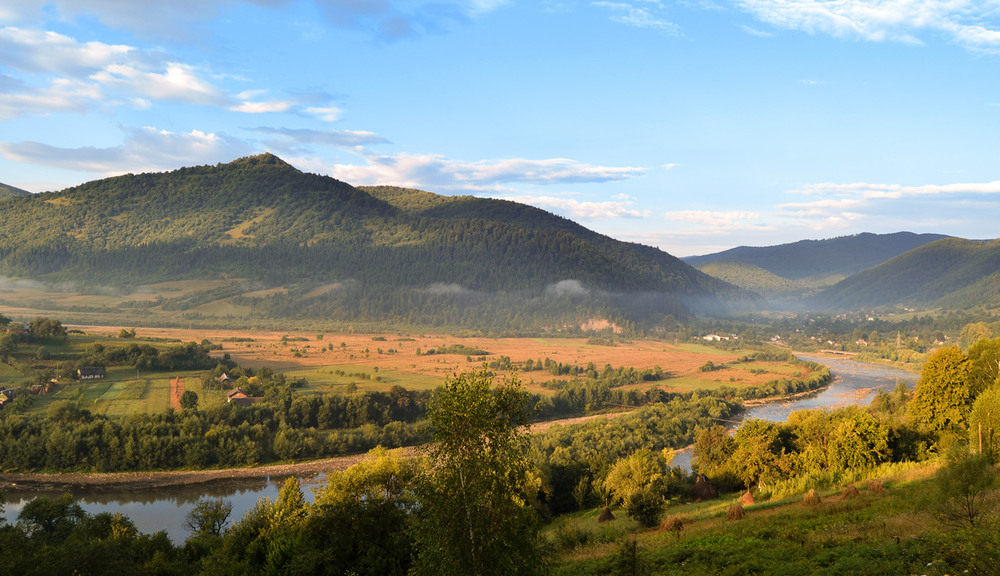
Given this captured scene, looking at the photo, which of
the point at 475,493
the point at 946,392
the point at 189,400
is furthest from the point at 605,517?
the point at 189,400

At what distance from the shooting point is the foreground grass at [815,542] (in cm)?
1585

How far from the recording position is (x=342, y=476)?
3325 cm

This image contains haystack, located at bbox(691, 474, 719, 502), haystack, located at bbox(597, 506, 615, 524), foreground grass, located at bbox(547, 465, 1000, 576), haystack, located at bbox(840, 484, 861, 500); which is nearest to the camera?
foreground grass, located at bbox(547, 465, 1000, 576)

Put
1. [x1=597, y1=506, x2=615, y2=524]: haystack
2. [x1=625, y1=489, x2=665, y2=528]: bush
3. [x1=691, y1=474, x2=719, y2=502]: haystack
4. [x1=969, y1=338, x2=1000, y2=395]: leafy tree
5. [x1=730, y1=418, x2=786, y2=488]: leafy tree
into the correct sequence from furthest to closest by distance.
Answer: [x1=969, y1=338, x2=1000, y2=395]: leafy tree
[x1=730, y1=418, x2=786, y2=488]: leafy tree
[x1=691, y1=474, x2=719, y2=502]: haystack
[x1=597, y1=506, x2=615, y2=524]: haystack
[x1=625, y1=489, x2=665, y2=528]: bush

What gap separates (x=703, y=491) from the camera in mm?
44906

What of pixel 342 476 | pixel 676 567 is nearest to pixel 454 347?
pixel 342 476

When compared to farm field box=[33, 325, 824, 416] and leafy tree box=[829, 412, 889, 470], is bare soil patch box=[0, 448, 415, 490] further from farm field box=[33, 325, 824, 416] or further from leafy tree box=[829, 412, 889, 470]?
leafy tree box=[829, 412, 889, 470]

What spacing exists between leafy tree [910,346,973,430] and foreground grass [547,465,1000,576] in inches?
684

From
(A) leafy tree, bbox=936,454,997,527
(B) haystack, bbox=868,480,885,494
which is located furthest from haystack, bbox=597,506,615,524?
(A) leafy tree, bbox=936,454,997,527

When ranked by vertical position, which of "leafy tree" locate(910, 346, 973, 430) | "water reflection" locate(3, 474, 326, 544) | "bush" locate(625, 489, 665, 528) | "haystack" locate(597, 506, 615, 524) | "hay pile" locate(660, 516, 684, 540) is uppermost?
"leafy tree" locate(910, 346, 973, 430)

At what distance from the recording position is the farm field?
93188mm

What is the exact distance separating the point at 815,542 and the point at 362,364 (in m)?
126

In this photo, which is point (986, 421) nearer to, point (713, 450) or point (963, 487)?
point (963, 487)

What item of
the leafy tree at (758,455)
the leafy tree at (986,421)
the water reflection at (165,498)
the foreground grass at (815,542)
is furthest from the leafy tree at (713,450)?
the water reflection at (165,498)
